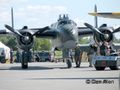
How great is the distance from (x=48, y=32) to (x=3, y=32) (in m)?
3.79

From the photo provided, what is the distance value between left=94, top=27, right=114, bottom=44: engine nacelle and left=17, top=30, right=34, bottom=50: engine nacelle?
509 centimetres

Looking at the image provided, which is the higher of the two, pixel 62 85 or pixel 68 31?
pixel 68 31

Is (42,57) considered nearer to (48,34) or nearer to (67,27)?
(48,34)

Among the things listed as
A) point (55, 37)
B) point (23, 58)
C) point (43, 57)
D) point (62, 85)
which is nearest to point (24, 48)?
point (23, 58)

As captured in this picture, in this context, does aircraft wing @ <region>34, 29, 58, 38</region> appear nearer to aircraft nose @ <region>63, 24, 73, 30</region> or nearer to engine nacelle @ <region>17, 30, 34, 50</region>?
engine nacelle @ <region>17, 30, 34, 50</region>

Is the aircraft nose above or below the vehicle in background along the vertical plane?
above

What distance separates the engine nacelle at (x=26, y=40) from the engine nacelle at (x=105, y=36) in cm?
509

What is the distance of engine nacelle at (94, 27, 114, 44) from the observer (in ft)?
118

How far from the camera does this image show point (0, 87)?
59.1 feet

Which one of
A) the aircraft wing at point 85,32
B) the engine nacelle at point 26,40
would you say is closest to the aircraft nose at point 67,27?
the engine nacelle at point 26,40

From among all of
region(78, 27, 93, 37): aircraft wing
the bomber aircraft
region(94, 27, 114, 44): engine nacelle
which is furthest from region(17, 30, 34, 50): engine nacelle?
region(78, 27, 93, 37): aircraft wing

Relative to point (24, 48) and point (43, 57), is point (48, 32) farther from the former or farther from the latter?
point (43, 57)

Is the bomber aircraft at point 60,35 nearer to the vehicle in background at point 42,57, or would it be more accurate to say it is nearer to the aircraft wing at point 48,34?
the aircraft wing at point 48,34

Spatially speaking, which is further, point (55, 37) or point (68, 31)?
point (55, 37)
